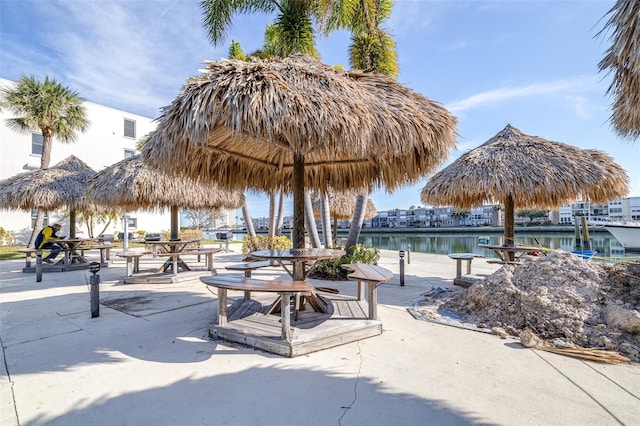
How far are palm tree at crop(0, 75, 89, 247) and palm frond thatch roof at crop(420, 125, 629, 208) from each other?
703 inches

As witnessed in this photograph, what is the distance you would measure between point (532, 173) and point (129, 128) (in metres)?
28.6

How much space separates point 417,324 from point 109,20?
34.6ft

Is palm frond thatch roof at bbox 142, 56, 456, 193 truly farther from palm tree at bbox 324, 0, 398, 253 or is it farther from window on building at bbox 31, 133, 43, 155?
window on building at bbox 31, 133, 43, 155

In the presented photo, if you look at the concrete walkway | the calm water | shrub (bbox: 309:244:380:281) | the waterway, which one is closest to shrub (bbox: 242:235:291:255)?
shrub (bbox: 309:244:380:281)

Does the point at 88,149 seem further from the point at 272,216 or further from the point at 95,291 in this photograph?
the point at 95,291

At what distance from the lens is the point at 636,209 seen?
59594 millimetres

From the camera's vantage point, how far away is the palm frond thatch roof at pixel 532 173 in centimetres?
688

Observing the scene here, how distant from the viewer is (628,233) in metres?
19.7

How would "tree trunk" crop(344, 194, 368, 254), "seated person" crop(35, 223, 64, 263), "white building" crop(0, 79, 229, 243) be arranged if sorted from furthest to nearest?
"white building" crop(0, 79, 229, 243) → "seated person" crop(35, 223, 64, 263) → "tree trunk" crop(344, 194, 368, 254)

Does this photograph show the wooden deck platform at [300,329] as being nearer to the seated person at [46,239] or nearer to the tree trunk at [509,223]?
the tree trunk at [509,223]

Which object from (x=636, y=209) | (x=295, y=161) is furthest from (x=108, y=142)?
(x=636, y=209)

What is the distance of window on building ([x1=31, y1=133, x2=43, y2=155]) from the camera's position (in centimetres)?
1953

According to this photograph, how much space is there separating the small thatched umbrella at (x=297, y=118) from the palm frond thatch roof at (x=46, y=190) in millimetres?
8296

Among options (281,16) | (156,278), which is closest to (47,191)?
(156,278)
